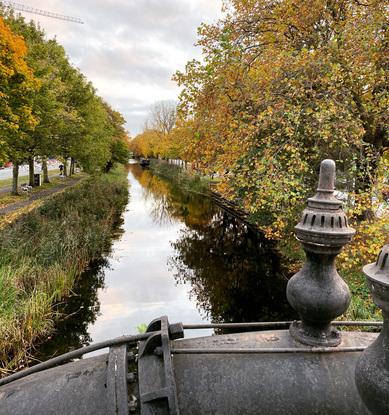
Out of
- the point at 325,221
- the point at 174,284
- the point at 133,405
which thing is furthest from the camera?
the point at 174,284

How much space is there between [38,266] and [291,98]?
8.87 meters

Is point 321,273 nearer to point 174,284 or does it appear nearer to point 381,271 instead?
point 381,271

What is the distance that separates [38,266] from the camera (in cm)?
979

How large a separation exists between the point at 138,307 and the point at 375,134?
9988mm

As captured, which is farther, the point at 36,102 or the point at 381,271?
the point at 36,102

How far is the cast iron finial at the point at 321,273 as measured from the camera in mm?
1769

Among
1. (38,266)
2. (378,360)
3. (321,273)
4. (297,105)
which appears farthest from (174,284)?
(378,360)

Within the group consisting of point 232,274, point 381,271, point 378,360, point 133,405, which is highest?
point 381,271

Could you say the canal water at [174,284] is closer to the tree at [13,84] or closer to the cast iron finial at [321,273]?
the tree at [13,84]

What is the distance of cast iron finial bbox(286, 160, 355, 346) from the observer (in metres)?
1.77

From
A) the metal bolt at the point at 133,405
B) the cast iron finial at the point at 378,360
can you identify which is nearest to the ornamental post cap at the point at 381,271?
the cast iron finial at the point at 378,360

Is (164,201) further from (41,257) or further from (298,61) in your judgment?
(298,61)

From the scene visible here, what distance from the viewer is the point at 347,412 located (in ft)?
4.98

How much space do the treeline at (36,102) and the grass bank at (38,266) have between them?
12.2 ft
